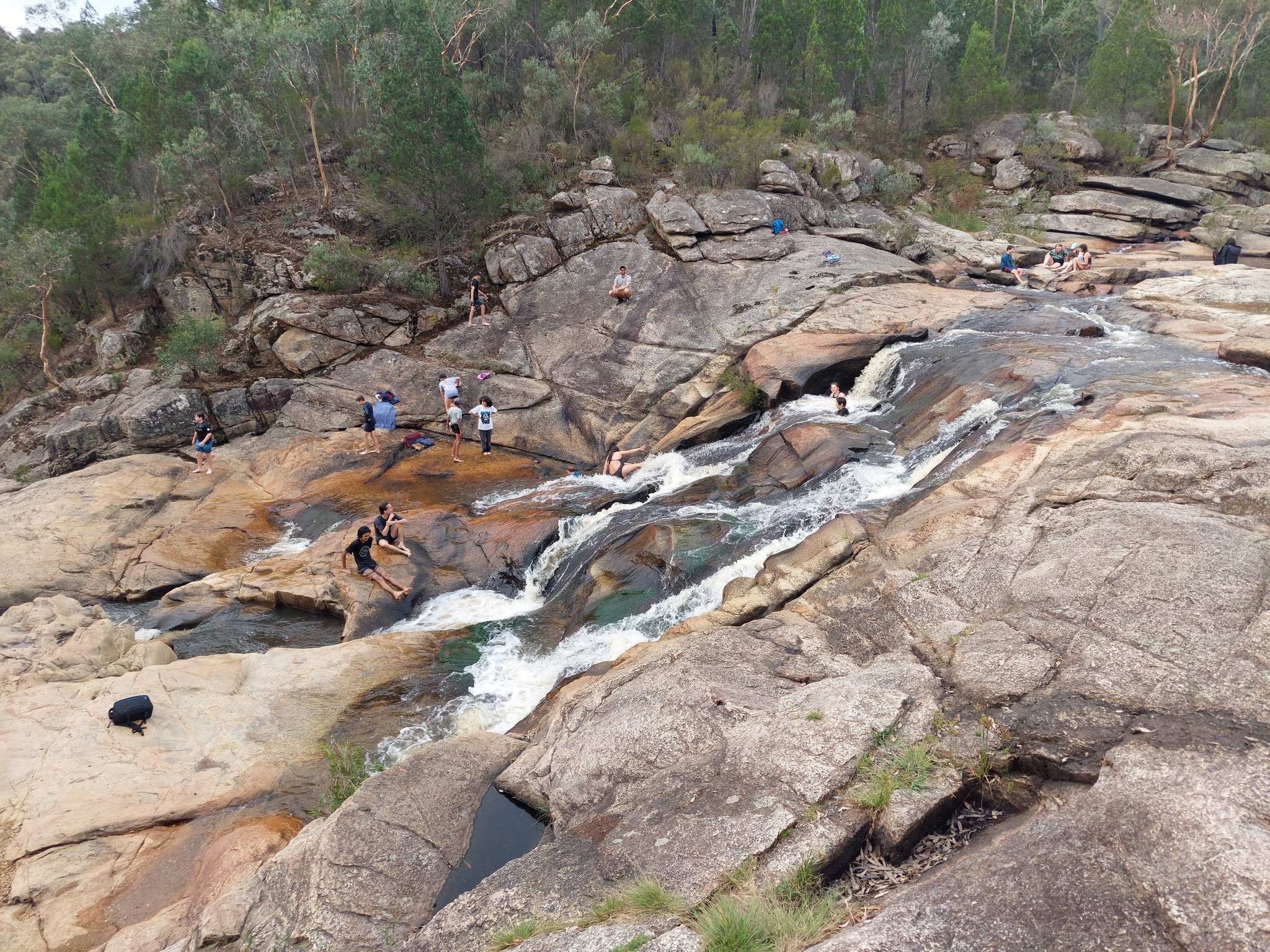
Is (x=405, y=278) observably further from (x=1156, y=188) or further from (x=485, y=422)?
(x=1156, y=188)

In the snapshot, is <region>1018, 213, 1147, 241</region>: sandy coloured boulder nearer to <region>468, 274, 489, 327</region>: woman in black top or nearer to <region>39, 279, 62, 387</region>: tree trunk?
<region>468, 274, 489, 327</region>: woman in black top

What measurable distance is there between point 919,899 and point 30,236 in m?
34.0

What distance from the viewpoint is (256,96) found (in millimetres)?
28469

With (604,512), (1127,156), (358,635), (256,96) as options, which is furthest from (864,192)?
(358,635)

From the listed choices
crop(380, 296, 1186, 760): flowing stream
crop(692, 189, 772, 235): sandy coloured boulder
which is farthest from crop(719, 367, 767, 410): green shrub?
crop(692, 189, 772, 235): sandy coloured boulder

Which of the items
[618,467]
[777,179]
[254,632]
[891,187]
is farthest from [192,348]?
[891,187]

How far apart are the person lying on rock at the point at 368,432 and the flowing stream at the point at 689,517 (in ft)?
13.3

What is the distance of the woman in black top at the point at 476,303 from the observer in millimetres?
23078

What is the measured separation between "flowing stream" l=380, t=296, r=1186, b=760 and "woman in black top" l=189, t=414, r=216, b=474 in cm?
780

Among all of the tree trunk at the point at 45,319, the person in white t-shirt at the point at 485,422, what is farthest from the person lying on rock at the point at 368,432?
the tree trunk at the point at 45,319

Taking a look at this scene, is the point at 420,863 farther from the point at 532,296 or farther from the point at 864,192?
the point at 864,192

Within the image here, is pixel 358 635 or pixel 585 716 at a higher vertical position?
pixel 585 716

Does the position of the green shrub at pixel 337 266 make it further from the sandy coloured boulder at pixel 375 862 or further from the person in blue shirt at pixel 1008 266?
the person in blue shirt at pixel 1008 266

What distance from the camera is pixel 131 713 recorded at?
9.61 metres
